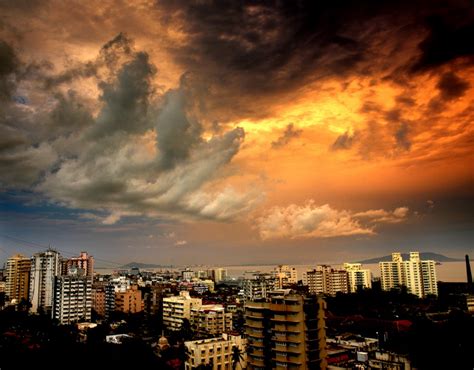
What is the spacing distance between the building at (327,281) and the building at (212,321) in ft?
39.3

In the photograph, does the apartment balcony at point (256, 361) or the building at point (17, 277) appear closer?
the apartment balcony at point (256, 361)

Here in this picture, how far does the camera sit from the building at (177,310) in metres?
15.6

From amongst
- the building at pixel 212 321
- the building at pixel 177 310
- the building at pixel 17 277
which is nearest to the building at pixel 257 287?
the building at pixel 177 310

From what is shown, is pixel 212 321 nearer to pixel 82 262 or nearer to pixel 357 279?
pixel 357 279

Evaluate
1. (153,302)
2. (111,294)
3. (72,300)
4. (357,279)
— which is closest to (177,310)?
(153,302)

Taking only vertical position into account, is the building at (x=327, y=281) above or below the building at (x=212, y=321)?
above

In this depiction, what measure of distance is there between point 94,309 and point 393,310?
1388 cm

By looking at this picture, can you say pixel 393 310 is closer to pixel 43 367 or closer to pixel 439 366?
pixel 439 366

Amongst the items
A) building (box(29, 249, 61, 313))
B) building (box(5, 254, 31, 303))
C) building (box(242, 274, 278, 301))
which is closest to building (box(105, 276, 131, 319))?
building (box(29, 249, 61, 313))

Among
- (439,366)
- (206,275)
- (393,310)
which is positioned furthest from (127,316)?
(206,275)

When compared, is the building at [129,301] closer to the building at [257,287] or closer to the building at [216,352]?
the building at [257,287]

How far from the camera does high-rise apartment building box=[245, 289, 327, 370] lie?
7.43 meters

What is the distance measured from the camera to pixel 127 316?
59.3 feet

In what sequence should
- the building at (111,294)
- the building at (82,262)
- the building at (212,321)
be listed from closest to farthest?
the building at (212,321), the building at (111,294), the building at (82,262)
